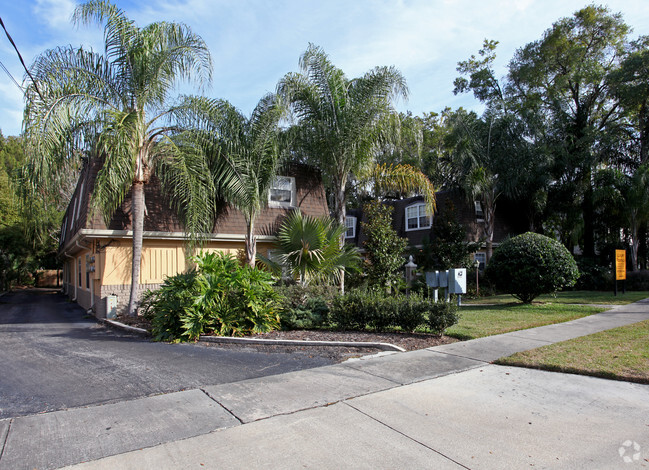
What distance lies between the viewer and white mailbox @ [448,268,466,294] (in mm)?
10234

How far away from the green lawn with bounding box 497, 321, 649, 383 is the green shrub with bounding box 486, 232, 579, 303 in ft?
14.4

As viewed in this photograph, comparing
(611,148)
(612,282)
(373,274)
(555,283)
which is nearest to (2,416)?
(373,274)

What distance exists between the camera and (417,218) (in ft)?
77.4

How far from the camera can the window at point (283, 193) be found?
569 inches

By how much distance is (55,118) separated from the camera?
904 centimetres

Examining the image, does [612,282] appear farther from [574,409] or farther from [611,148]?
[574,409]

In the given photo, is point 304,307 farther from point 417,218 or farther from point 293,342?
point 417,218

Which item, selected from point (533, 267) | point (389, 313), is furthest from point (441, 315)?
point (533, 267)

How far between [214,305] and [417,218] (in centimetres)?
1715

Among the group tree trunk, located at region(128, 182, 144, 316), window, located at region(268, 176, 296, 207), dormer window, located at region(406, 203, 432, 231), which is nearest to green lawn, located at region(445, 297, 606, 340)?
window, located at region(268, 176, 296, 207)

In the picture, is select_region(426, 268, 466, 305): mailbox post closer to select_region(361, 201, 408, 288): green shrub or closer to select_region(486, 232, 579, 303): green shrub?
select_region(361, 201, 408, 288): green shrub

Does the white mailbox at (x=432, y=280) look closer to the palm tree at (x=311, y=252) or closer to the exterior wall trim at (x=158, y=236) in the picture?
the palm tree at (x=311, y=252)

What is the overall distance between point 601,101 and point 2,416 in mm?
29176

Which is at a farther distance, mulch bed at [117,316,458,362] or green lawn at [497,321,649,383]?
mulch bed at [117,316,458,362]
